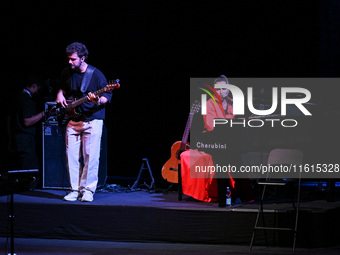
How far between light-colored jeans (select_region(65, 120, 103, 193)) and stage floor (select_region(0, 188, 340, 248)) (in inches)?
10.8

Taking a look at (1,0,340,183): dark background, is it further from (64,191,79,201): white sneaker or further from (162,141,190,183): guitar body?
(64,191,79,201): white sneaker

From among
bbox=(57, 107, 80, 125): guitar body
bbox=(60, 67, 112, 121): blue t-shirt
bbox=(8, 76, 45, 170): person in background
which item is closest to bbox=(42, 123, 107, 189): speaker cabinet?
bbox=(8, 76, 45, 170): person in background

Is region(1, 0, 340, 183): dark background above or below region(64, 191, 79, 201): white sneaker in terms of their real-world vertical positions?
above

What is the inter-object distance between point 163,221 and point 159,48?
3.00 meters

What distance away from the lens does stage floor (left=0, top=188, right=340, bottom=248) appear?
646cm

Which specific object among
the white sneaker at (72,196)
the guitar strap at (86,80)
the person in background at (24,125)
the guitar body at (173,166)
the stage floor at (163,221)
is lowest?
the stage floor at (163,221)

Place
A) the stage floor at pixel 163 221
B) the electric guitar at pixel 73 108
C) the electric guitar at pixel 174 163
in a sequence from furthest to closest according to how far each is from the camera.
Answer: the electric guitar at pixel 174 163, the electric guitar at pixel 73 108, the stage floor at pixel 163 221

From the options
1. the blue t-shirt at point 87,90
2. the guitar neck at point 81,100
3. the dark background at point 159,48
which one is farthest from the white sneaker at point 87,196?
the dark background at point 159,48

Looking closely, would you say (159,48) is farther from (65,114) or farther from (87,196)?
(87,196)

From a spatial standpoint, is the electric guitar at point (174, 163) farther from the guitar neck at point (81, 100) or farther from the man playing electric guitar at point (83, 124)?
the guitar neck at point (81, 100)

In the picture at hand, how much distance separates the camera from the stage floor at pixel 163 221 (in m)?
6.46

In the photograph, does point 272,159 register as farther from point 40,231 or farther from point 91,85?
point 40,231

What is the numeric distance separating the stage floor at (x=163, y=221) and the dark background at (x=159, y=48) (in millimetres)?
1847

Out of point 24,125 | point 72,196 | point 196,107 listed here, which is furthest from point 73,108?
point 196,107
